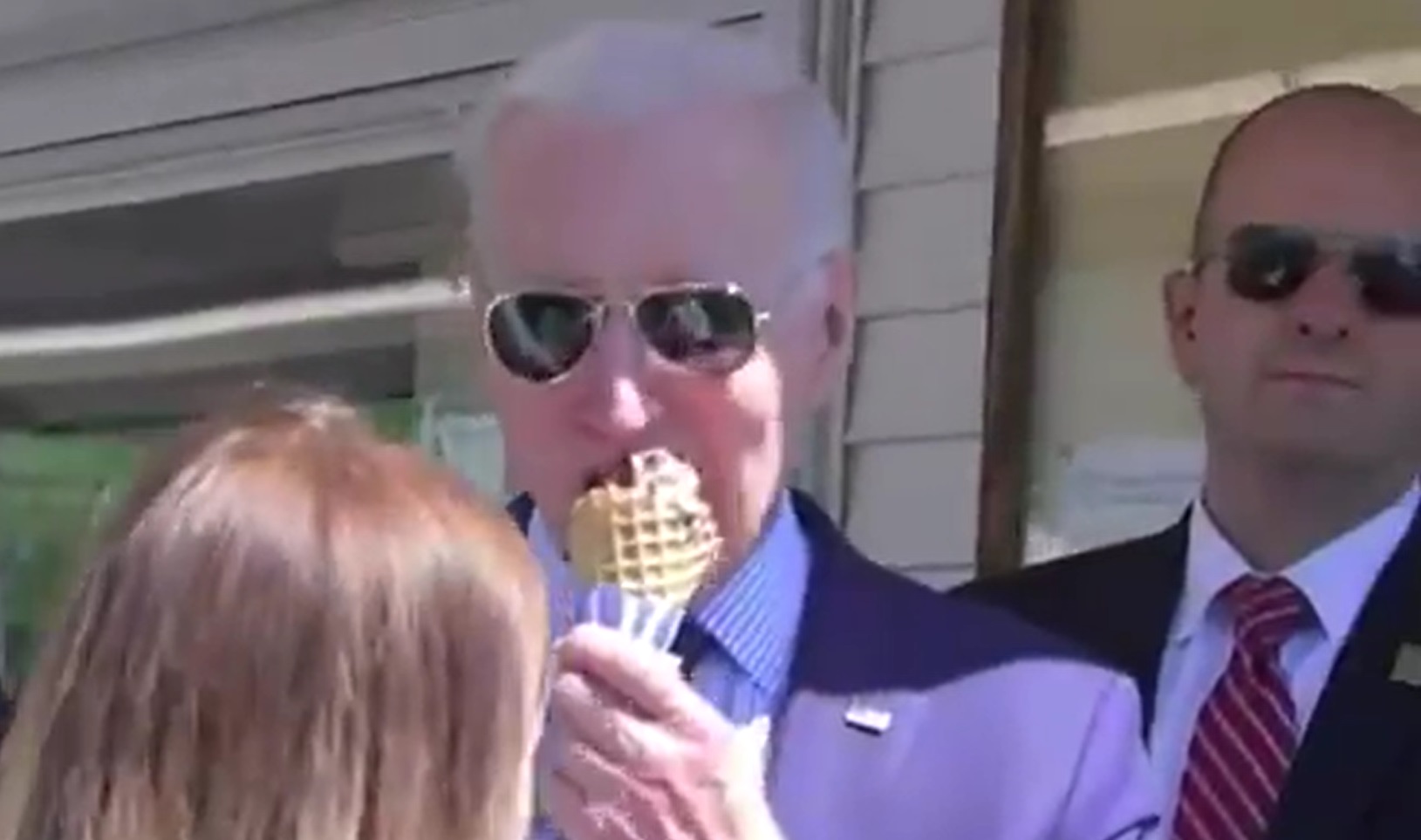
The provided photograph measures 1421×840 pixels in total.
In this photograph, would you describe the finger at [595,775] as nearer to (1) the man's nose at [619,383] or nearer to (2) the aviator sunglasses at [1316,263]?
(1) the man's nose at [619,383]

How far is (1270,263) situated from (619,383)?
0.81m

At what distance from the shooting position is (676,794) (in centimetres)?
185

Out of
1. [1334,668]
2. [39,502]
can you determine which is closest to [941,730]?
[1334,668]

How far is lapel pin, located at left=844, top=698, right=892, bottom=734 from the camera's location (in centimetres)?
232

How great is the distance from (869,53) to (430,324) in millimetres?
1131

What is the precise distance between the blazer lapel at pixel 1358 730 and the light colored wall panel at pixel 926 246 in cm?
123

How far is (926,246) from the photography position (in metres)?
3.94

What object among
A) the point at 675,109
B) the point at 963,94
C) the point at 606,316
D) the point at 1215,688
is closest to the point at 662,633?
the point at 606,316

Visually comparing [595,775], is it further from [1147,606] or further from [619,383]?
[1147,606]

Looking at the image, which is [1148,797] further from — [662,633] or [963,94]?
[963,94]

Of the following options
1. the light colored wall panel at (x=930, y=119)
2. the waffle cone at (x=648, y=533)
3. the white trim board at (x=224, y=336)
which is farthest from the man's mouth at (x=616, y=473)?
the white trim board at (x=224, y=336)

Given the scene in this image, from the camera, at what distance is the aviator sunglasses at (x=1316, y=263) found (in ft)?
9.00

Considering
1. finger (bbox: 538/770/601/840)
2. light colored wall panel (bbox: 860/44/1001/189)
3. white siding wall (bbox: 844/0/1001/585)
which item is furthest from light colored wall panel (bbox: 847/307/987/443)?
finger (bbox: 538/770/601/840)

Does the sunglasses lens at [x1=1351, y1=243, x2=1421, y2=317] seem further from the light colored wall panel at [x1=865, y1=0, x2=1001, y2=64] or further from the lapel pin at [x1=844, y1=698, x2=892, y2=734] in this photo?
the light colored wall panel at [x1=865, y1=0, x2=1001, y2=64]
